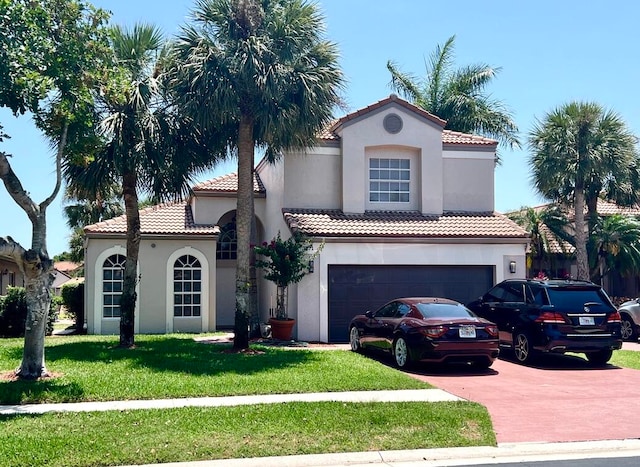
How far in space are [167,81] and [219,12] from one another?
1980 millimetres

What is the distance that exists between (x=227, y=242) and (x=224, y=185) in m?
2.60

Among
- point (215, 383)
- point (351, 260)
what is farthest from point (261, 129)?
point (215, 383)

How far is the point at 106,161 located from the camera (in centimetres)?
1557

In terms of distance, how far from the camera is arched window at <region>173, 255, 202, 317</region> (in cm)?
2147

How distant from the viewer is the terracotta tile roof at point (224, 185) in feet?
73.5

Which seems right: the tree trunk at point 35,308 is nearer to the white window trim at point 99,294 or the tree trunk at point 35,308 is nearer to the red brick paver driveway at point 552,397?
the red brick paver driveway at point 552,397

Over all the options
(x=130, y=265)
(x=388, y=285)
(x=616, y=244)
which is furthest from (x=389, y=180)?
(x=616, y=244)

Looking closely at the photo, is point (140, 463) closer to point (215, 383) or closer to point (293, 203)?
point (215, 383)

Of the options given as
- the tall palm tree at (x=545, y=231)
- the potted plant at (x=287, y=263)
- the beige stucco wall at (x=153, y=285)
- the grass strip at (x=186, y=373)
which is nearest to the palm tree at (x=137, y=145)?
the grass strip at (x=186, y=373)

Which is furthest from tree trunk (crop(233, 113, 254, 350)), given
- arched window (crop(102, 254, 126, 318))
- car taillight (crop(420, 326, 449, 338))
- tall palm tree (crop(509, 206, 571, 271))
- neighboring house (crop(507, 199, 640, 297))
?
tall palm tree (crop(509, 206, 571, 271))

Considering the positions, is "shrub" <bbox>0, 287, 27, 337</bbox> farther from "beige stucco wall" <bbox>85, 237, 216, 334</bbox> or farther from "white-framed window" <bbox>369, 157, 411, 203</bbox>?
"white-framed window" <bbox>369, 157, 411, 203</bbox>

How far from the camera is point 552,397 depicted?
11406 millimetres

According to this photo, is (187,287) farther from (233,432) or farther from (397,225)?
(233,432)

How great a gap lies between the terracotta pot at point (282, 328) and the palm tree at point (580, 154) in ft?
37.7
